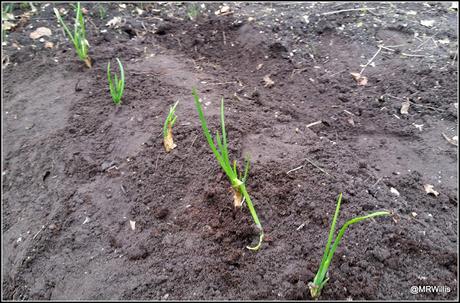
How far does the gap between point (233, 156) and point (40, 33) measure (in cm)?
222

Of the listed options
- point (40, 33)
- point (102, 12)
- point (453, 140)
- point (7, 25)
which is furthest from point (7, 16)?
point (453, 140)

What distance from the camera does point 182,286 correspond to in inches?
54.5

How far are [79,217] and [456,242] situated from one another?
6.09ft

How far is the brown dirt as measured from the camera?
143cm

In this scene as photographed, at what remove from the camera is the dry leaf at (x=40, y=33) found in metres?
2.77

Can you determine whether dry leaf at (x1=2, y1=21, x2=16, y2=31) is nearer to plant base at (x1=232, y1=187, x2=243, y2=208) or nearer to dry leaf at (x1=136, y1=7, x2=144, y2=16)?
dry leaf at (x1=136, y1=7, x2=144, y2=16)

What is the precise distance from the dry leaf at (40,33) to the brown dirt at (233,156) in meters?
0.06

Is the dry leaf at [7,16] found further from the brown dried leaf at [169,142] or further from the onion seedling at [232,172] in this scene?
the onion seedling at [232,172]

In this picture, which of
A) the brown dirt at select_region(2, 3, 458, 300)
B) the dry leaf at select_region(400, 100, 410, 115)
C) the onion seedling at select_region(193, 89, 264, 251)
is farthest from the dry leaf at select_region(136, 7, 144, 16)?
the dry leaf at select_region(400, 100, 410, 115)

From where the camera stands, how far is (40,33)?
2.79m

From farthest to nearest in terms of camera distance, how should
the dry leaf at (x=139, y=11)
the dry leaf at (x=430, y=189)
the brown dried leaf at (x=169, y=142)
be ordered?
the dry leaf at (x=139, y=11), the brown dried leaf at (x=169, y=142), the dry leaf at (x=430, y=189)

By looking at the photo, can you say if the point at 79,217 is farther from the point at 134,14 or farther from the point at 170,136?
the point at 134,14

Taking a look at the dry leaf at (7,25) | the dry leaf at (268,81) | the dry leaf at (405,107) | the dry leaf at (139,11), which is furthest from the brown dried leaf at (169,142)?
the dry leaf at (7,25)

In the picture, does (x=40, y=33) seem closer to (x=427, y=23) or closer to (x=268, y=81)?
(x=268, y=81)
